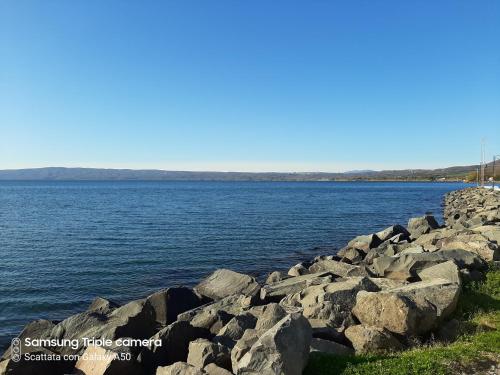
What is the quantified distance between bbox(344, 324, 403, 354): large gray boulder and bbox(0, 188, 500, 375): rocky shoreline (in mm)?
22

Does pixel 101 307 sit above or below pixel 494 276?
below

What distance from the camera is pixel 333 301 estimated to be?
475 inches

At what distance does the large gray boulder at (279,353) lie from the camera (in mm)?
7930

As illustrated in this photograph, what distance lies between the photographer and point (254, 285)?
18.1 meters

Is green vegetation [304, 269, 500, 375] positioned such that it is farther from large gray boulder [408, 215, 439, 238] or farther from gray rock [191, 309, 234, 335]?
large gray boulder [408, 215, 439, 238]

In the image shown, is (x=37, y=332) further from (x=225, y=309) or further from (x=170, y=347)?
(x=225, y=309)

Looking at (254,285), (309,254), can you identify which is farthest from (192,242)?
(254,285)

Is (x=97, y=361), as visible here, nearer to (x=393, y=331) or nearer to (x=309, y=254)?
(x=393, y=331)

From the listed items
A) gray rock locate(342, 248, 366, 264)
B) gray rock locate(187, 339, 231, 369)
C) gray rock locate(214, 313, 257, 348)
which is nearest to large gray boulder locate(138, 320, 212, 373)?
gray rock locate(214, 313, 257, 348)

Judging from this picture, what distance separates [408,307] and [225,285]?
9983 millimetres

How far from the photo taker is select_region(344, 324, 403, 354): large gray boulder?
9.79m

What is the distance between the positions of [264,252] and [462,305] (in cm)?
1997

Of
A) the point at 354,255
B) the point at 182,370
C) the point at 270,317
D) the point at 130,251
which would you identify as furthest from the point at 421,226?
the point at 182,370

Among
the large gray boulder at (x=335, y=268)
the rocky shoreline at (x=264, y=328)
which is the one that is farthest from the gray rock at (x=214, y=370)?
the large gray boulder at (x=335, y=268)
